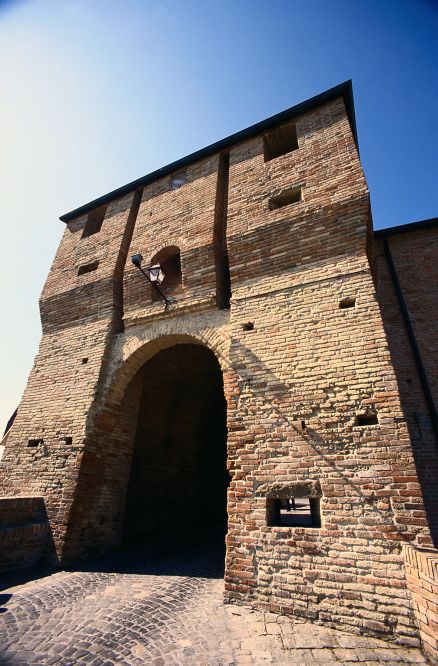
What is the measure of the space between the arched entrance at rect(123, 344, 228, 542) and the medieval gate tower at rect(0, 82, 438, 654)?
0.06 meters

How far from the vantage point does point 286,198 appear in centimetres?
600

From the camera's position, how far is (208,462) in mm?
9883

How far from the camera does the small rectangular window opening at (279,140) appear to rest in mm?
7145

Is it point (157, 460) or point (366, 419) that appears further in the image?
point (157, 460)

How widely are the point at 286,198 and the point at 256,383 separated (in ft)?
12.2

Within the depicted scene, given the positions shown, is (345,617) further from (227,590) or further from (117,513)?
(117,513)

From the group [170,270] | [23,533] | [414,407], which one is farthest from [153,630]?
[170,270]

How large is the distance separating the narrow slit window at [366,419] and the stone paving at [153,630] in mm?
2008

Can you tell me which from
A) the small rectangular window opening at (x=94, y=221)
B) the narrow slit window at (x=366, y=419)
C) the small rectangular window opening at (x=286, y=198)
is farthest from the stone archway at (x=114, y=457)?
the small rectangular window opening at (x=94, y=221)

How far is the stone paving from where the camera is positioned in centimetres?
269

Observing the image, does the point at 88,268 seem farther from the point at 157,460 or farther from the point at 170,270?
the point at 157,460

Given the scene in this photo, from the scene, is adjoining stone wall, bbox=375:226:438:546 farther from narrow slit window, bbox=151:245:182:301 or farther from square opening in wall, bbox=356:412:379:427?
narrow slit window, bbox=151:245:182:301

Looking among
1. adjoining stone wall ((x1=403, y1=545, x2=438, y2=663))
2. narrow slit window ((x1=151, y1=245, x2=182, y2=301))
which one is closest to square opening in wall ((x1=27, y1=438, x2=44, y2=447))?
narrow slit window ((x1=151, y1=245, x2=182, y2=301))

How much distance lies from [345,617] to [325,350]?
2.89 m
